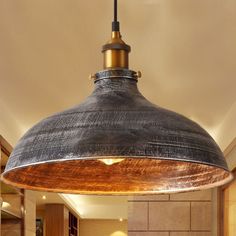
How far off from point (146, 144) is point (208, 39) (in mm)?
2073

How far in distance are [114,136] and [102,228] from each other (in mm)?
11707

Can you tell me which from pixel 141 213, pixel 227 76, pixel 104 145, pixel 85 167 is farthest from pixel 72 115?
pixel 141 213

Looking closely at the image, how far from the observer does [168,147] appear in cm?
128

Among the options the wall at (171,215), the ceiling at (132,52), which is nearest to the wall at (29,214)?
the wall at (171,215)

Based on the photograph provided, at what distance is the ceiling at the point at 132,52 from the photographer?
2918 millimetres

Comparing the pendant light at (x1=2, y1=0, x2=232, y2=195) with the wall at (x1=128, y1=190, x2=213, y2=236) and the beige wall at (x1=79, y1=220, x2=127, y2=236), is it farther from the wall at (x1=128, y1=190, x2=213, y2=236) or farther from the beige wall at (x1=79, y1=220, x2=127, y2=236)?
the beige wall at (x1=79, y1=220, x2=127, y2=236)

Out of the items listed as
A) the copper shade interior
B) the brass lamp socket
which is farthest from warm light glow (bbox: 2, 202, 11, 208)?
the brass lamp socket

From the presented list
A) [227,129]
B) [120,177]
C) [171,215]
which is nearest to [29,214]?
[171,215]

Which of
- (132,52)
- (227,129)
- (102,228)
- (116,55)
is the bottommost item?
(102,228)

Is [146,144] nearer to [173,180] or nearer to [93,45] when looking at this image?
[173,180]

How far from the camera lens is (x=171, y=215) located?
18.9ft

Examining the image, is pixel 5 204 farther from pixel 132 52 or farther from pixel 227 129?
pixel 132 52

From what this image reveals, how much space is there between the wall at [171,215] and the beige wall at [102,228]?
7006 millimetres

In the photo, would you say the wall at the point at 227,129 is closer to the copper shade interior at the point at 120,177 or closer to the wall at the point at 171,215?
the wall at the point at 171,215
